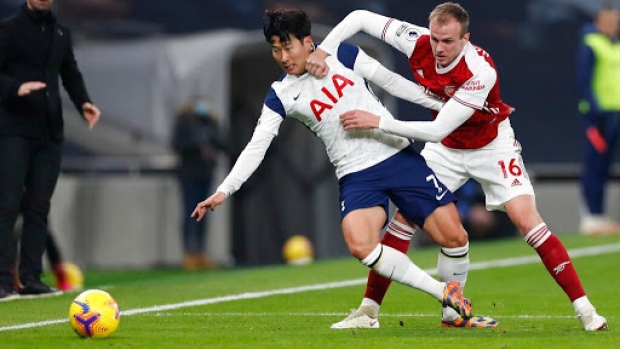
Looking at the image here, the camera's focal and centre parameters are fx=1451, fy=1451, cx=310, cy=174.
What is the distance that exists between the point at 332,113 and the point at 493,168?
1070mm

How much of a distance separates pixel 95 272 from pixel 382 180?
974 cm

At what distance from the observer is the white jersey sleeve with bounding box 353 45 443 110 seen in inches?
337

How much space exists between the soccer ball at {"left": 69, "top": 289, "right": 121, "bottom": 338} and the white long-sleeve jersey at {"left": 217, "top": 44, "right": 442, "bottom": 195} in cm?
98

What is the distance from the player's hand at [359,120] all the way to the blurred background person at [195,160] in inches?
375

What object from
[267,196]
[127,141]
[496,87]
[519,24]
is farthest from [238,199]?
[496,87]

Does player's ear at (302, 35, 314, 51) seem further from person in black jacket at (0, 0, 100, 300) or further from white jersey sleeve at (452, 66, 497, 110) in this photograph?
person in black jacket at (0, 0, 100, 300)

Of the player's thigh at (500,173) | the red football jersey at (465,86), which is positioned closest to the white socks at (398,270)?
the player's thigh at (500,173)

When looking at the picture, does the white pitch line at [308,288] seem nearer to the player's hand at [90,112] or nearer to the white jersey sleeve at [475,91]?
the player's hand at [90,112]

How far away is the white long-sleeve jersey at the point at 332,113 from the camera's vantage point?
8.43 metres

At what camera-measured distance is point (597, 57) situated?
53.6 feet

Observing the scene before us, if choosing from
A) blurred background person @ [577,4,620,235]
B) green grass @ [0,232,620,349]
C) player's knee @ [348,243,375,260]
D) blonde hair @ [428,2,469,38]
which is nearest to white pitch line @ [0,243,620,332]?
green grass @ [0,232,620,349]

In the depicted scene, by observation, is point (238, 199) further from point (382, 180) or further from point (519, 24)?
point (382, 180)

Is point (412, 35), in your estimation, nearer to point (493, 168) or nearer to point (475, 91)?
point (475, 91)

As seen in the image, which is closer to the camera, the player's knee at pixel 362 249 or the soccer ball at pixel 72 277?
the player's knee at pixel 362 249
